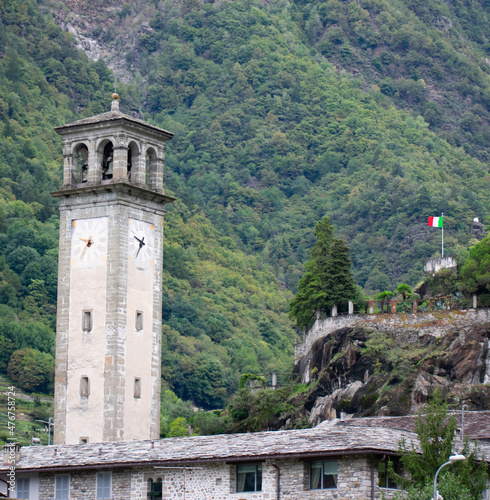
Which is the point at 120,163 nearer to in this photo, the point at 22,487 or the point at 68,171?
the point at 68,171

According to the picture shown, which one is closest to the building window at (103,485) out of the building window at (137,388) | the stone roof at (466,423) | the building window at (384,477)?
the building window at (384,477)

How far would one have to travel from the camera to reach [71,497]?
206 ft

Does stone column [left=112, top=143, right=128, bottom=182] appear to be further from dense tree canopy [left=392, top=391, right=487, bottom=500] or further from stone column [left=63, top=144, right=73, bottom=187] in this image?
dense tree canopy [left=392, top=391, right=487, bottom=500]

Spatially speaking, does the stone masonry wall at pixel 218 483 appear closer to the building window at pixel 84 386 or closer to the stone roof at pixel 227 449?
the stone roof at pixel 227 449

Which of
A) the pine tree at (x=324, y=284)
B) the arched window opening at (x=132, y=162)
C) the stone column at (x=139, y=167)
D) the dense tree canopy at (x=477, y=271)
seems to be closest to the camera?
the stone column at (x=139, y=167)

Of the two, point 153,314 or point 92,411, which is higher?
point 153,314

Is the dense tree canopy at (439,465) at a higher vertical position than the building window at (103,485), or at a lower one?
higher

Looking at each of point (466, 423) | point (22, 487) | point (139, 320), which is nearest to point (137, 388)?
point (139, 320)

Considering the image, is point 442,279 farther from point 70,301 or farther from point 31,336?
point 31,336

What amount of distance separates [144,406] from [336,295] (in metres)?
42.1

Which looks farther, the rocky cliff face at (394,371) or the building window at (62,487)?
the rocky cliff face at (394,371)

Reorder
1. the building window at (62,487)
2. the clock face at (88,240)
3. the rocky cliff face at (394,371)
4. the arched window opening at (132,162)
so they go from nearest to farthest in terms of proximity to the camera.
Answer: the building window at (62,487), the clock face at (88,240), the arched window opening at (132,162), the rocky cliff face at (394,371)

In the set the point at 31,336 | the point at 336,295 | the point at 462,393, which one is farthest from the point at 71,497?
the point at 31,336

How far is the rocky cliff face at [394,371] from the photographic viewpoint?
102688 millimetres
